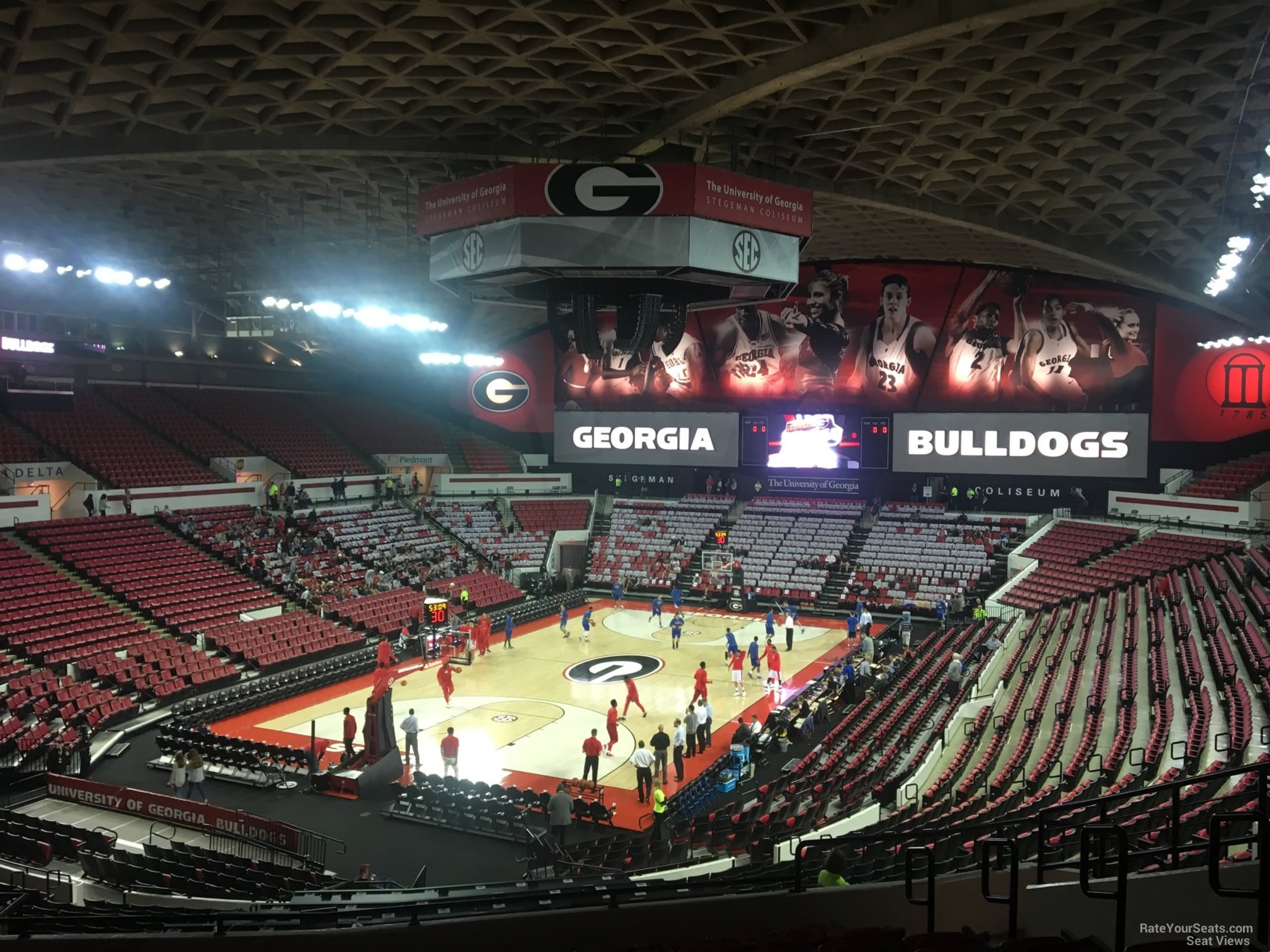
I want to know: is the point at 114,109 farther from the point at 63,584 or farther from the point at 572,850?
the point at 572,850

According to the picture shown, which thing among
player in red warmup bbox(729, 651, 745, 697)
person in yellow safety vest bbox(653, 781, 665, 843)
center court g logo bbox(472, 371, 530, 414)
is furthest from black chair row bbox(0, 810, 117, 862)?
center court g logo bbox(472, 371, 530, 414)

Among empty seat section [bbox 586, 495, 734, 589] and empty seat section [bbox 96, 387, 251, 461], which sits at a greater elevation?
empty seat section [bbox 96, 387, 251, 461]

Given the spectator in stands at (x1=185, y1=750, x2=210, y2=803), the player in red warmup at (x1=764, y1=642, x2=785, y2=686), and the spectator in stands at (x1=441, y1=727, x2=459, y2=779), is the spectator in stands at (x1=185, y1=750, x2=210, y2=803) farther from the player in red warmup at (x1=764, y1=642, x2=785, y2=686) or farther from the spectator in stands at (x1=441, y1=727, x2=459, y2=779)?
the player in red warmup at (x1=764, y1=642, x2=785, y2=686)

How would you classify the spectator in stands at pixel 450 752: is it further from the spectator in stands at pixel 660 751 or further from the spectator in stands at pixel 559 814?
the spectator in stands at pixel 660 751

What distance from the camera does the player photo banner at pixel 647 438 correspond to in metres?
42.0

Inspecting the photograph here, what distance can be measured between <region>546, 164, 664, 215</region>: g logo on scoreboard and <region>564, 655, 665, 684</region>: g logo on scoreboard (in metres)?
12.4

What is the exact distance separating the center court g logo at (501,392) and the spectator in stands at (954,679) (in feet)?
98.6

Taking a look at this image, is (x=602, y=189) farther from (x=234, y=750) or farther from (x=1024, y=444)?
(x=1024, y=444)

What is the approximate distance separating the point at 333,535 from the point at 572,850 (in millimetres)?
22648

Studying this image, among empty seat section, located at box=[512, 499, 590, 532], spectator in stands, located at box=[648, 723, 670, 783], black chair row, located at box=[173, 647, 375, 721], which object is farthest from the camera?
empty seat section, located at box=[512, 499, 590, 532]

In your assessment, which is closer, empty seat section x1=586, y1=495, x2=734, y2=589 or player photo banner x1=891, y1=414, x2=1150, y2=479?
player photo banner x1=891, y1=414, x2=1150, y2=479

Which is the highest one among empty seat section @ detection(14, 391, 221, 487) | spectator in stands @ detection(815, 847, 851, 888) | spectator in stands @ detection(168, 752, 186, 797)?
empty seat section @ detection(14, 391, 221, 487)

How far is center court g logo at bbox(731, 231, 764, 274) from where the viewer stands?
1670cm

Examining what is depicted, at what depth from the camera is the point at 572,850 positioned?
13.6 metres
